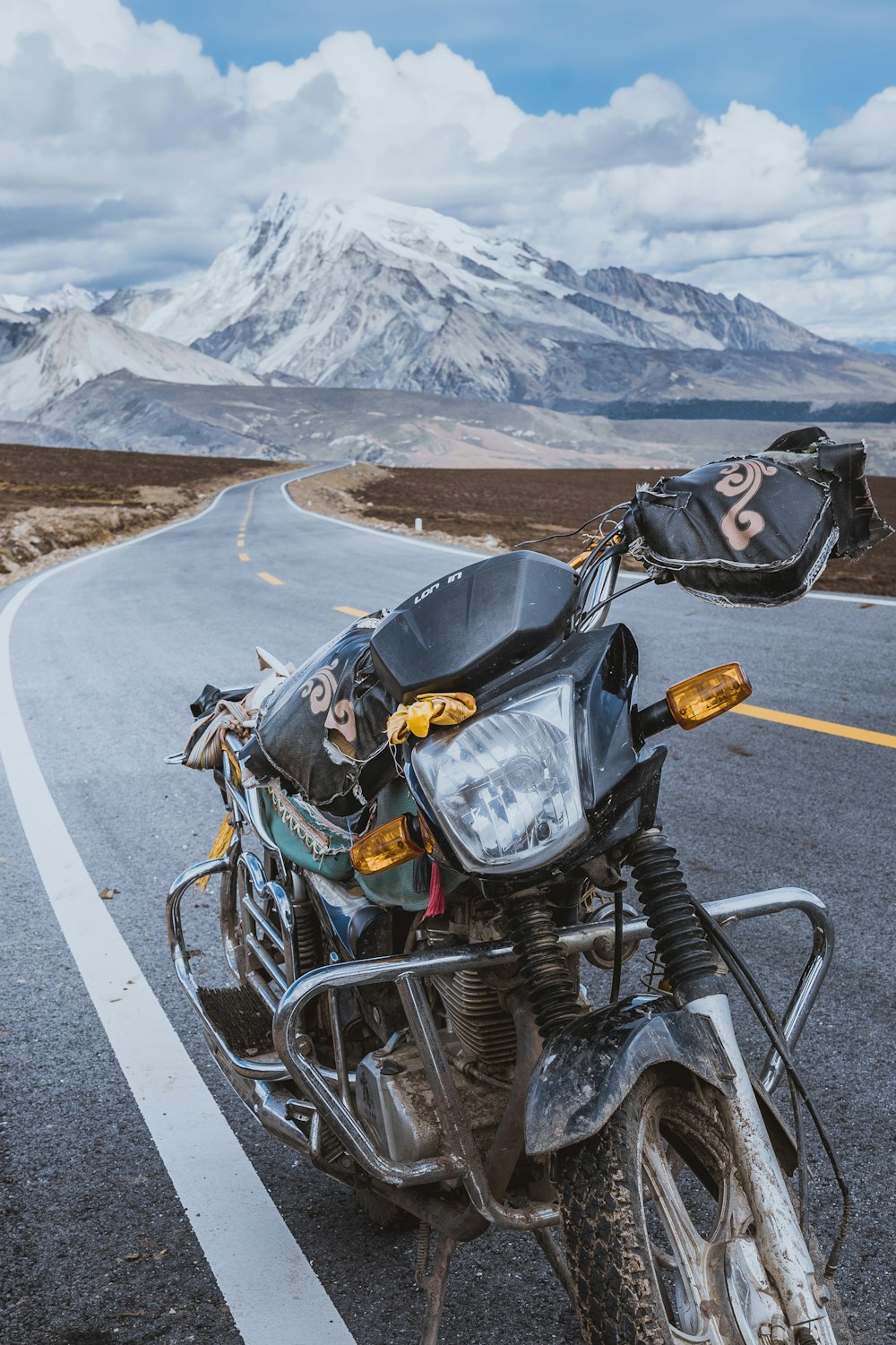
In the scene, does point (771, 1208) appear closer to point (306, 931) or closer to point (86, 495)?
point (306, 931)

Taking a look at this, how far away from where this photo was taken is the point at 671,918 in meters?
1.87

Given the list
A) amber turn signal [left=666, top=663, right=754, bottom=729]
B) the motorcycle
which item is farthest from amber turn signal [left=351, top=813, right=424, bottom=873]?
amber turn signal [left=666, top=663, right=754, bottom=729]

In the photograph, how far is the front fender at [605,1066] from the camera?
5.66ft

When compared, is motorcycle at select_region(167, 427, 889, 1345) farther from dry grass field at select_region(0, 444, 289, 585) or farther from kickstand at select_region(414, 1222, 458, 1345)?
dry grass field at select_region(0, 444, 289, 585)

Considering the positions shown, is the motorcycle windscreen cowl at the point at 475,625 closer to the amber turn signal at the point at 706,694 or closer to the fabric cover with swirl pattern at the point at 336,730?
the fabric cover with swirl pattern at the point at 336,730

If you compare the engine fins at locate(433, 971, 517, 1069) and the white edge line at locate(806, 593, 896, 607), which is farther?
the white edge line at locate(806, 593, 896, 607)

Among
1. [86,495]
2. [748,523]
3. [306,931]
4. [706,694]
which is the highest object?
[748,523]

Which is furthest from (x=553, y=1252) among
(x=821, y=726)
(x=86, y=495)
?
(x=86, y=495)

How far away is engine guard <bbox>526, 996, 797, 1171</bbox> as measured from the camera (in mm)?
1727

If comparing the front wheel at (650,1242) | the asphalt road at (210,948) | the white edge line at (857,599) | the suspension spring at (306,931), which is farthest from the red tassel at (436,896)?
the white edge line at (857,599)

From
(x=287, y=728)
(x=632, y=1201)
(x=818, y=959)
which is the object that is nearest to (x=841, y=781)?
(x=818, y=959)

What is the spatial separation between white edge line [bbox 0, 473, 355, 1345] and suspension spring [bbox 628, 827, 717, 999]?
1102 mm

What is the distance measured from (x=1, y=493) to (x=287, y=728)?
47.4 metres

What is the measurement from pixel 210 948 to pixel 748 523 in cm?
276
